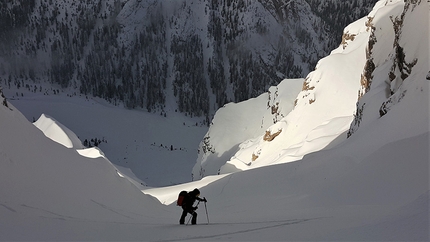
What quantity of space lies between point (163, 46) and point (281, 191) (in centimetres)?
11728

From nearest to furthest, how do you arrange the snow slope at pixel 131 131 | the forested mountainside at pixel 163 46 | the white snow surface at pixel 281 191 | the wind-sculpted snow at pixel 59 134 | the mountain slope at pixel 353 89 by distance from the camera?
the white snow surface at pixel 281 191 → the mountain slope at pixel 353 89 → the wind-sculpted snow at pixel 59 134 → the snow slope at pixel 131 131 → the forested mountainside at pixel 163 46

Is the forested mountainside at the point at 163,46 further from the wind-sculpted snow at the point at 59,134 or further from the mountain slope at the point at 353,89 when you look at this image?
the wind-sculpted snow at the point at 59,134

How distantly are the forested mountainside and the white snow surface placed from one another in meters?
95.6

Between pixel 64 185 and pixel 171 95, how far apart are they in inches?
4174

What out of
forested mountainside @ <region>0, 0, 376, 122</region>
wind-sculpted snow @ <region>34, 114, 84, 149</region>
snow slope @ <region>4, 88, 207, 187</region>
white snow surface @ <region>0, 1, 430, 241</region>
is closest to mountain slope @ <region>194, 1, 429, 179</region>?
white snow surface @ <region>0, 1, 430, 241</region>

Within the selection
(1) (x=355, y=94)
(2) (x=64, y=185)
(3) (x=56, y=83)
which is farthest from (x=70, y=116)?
(2) (x=64, y=185)

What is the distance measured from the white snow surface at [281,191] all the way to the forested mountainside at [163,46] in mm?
95557

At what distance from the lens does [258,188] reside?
15.4m

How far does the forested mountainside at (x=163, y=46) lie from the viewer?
114062mm

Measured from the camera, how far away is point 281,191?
13070 millimetres

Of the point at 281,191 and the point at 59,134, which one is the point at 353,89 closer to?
the point at 281,191

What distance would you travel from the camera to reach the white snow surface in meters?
5.74

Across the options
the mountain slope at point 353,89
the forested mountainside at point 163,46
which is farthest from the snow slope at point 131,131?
the forested mountainside at point 163,46

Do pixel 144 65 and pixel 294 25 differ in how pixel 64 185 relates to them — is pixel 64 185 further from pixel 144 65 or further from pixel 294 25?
pixel 294 25
